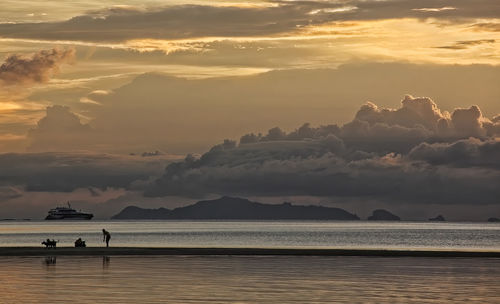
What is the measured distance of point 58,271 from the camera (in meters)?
69.9

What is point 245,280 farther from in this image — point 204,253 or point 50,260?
point 204,253

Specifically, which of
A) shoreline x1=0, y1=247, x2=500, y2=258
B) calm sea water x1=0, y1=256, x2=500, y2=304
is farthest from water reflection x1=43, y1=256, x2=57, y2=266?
shoreline x1=0, y1=247, x2=500, y2=258

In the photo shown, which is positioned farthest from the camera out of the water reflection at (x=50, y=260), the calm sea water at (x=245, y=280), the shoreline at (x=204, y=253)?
the shoreline at (x=204, y=253)

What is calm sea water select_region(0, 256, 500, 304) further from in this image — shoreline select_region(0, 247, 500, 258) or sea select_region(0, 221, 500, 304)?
shoreline select_region(0, 247, 500, 258)

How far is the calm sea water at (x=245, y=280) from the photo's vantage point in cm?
5050

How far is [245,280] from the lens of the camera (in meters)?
62.2

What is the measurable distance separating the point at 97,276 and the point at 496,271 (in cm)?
3201

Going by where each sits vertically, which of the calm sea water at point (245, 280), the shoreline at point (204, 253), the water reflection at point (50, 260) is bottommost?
the calm sea water at point (245, 280)

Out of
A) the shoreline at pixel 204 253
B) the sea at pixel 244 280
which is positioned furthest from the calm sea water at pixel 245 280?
the shoreline at pixel 204 253

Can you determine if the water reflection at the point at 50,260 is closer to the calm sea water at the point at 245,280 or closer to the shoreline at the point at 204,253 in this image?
the calm sea water at the point at 245,280

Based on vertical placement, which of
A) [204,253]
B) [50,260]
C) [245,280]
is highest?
[204,253]

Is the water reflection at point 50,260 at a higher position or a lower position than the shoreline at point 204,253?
lower

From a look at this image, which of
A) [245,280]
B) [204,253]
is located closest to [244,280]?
[245,280]

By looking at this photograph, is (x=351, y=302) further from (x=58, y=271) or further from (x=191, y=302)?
(x=58, y=271)
